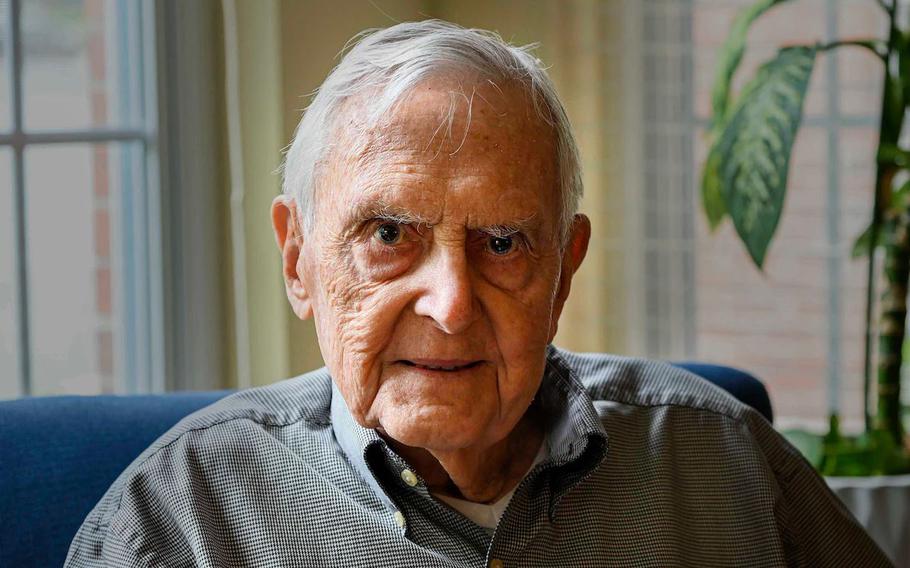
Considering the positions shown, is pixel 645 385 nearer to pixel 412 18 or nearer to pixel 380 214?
pixel 380 214

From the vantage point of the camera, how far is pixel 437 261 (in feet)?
4.47

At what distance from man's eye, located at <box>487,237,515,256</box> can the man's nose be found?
0.05 metres

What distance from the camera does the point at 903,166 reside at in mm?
2447

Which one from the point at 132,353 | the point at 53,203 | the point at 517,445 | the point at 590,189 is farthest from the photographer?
the point at 590,189

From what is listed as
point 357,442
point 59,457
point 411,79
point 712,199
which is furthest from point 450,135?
point 712,199

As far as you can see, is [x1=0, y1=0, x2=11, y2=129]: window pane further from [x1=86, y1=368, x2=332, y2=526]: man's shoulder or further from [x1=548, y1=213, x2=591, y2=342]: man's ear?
[x1=548, y1=213, x2=591, y2=342]: man's ear

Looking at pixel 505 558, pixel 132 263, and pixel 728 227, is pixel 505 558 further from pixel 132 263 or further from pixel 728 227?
pixel 728 227

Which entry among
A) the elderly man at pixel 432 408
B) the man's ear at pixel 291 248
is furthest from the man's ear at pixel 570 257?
the man's ear at pixel 291 248

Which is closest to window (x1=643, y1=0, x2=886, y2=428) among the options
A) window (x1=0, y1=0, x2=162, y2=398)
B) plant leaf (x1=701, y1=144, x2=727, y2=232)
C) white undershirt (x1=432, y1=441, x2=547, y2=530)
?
plant leaf (x1=701, y1=144, x2=727, y2=232)

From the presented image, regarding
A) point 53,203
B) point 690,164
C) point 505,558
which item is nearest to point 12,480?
point 505,558

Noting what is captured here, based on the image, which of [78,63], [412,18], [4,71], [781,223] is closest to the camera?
[4,71]

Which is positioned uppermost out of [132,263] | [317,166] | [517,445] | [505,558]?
[317,166]

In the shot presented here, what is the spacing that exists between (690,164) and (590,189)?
302 mm

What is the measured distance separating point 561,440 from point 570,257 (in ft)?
0.81
